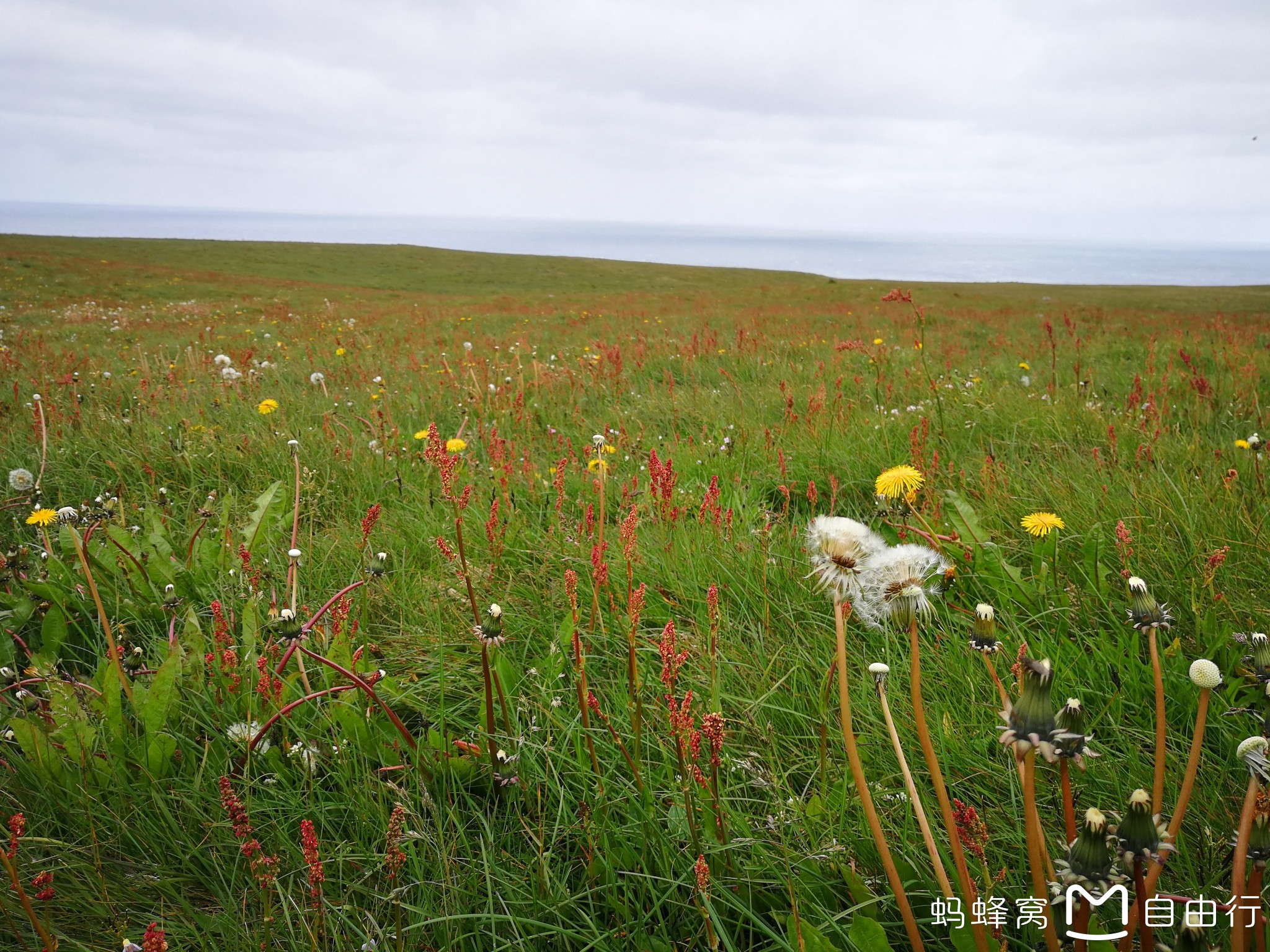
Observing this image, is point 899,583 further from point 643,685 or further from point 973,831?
point 643,685

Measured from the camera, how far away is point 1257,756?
90 centimetres

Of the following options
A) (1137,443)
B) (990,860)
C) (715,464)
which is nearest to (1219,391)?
(1137,443)

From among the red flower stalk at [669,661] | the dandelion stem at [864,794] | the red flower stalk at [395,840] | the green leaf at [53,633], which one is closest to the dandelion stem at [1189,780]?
the dandelion stem at [864,794]

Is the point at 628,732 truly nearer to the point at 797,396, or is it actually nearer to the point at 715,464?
the point at 715,464

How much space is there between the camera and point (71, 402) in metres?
5.27

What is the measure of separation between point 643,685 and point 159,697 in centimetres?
127

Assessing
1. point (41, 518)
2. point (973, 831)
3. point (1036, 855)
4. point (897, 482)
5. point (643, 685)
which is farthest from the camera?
point (41, 518)

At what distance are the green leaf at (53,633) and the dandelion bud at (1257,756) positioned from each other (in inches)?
119

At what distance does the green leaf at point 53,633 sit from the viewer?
2.18m

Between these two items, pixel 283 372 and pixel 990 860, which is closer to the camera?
pixel 990 860

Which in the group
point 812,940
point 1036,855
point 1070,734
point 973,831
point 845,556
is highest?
point 845,556

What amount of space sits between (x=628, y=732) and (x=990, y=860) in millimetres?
863

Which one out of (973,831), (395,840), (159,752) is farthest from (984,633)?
(159,752)

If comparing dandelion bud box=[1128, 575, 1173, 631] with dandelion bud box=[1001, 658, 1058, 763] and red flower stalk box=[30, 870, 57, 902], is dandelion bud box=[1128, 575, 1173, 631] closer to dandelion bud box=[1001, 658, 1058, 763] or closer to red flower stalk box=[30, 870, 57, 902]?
dandelion bud box=[1001, 658, 1058, 763]
